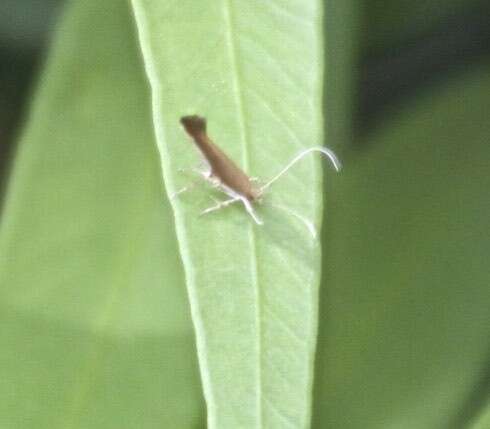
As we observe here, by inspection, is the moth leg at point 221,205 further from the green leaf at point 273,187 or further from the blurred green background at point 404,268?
the blurred green background at point 404,268

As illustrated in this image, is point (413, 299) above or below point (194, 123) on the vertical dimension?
below

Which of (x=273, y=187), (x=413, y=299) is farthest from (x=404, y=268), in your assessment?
(x=273, y=187)

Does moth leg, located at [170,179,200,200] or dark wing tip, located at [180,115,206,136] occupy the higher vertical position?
dark wing tip, located at [180,115,206,136]

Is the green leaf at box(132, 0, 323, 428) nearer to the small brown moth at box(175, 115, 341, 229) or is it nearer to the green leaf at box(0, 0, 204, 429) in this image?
the small brown moth at box(175, 115, 341, 229)

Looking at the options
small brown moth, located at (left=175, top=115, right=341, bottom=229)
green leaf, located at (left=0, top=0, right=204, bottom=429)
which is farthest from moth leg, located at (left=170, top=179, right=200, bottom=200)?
green leaf, located at (left=0, top=0, right=204, bottom=429)

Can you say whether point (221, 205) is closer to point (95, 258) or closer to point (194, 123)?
point (194, 123)

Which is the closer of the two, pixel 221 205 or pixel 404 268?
pixel 221 205
